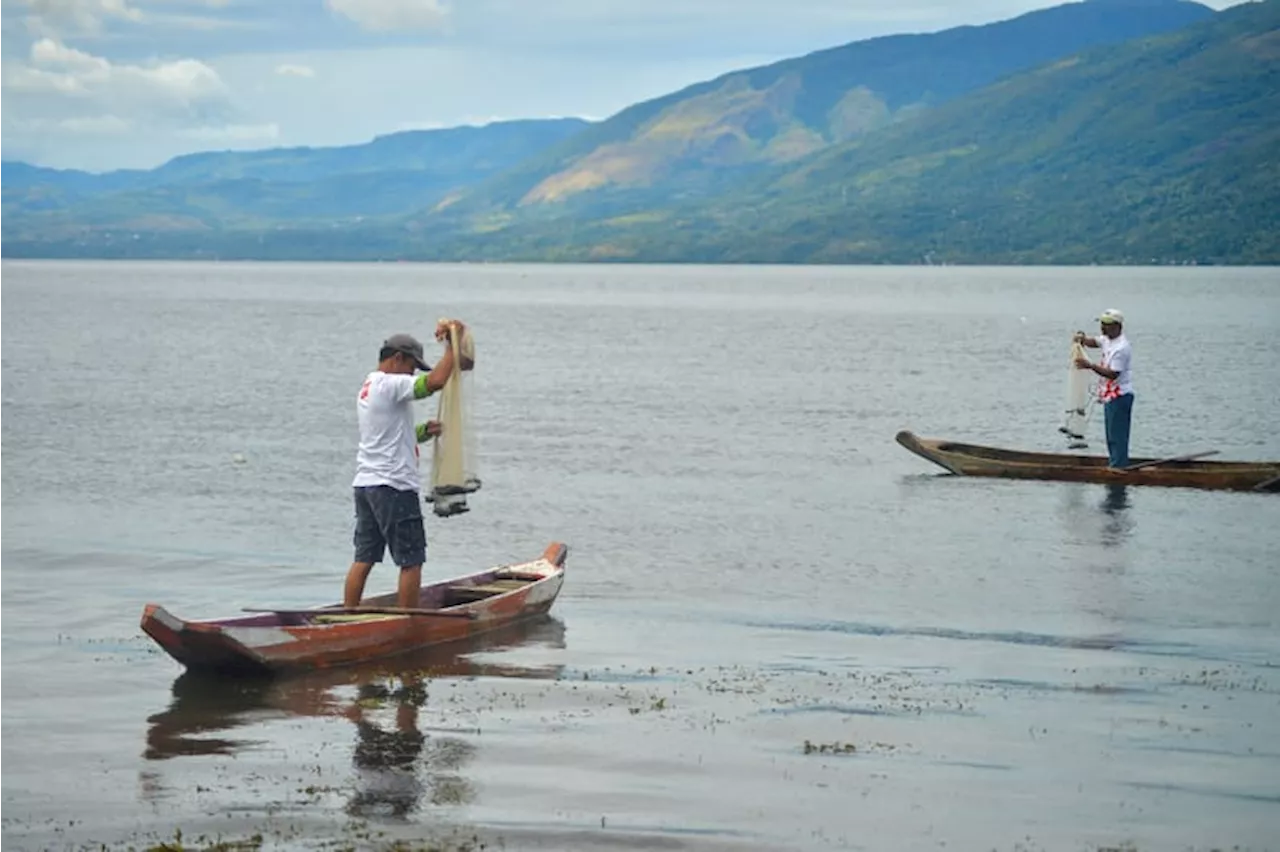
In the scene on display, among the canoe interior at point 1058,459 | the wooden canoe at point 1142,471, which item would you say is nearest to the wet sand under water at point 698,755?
the wooden canoe at point 1142,471

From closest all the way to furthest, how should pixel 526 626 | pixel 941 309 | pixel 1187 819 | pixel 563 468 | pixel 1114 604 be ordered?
1. pixel 1187 819
2. pixel 526 626
3. pixel 1114 604
4. pixel 563 468
5. pixel 941 309

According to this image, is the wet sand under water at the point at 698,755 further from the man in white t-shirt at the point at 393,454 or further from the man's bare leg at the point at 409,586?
the man in white t-shirt at the point at 393,454

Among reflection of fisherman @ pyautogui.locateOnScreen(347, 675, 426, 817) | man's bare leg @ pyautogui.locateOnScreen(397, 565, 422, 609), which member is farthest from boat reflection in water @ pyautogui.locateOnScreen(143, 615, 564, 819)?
man's bare leg @ pyautogui.locateOnScreen(397, 565, 422, 609)

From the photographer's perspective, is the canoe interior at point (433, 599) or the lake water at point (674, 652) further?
the canoe interior at point (433, 599)

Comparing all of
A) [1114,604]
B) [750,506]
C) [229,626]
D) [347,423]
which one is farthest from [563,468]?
[229,626]

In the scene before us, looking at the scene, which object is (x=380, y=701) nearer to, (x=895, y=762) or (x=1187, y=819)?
(x=895, y=762)

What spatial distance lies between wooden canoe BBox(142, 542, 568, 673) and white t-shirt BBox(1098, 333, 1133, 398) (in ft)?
44.7

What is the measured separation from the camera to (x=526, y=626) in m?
21.3

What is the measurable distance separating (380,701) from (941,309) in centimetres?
14675

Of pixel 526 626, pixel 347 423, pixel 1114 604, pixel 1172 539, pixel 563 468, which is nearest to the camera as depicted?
pixel 526 626

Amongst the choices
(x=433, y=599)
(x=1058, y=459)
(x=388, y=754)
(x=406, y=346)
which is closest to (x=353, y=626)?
(x=433, y=599)

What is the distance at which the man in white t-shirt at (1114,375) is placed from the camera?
1267 inches

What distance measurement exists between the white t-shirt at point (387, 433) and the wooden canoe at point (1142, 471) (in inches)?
750

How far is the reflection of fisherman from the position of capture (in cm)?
1389
